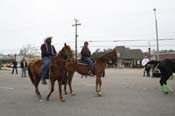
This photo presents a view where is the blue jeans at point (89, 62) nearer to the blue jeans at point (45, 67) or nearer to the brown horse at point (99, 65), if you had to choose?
the brown horse at point (99, 65)

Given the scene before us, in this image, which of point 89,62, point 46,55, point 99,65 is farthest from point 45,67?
point 99,65

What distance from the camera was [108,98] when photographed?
37.6 ft

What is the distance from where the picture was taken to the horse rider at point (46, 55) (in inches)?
445

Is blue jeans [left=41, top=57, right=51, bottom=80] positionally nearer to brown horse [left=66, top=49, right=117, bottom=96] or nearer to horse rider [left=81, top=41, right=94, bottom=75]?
brown horse [left=66, top=49, right=117, bottom=96]

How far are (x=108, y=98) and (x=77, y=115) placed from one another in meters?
3.33

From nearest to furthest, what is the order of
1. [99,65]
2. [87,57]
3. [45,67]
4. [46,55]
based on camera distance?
[45,67], [46,55], [99,65], [87,57]

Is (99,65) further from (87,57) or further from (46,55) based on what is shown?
(46,55)

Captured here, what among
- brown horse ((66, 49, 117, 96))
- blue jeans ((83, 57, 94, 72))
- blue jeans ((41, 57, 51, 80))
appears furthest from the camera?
blue jeans ((83, 57, 94, 72))

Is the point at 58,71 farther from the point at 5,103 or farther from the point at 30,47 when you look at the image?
the point at 30,47

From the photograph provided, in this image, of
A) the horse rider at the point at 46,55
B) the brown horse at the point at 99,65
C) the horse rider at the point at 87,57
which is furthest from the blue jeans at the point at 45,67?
the horse rider at the point at 87,57

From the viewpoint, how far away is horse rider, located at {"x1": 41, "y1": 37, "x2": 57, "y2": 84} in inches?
445

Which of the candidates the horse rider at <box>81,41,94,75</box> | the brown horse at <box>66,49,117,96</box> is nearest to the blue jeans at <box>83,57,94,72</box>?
the horse rider at <box>81,41,94,75</box>

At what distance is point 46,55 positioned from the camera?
454 inches

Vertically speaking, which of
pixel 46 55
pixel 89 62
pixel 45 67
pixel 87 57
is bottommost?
pixel 45 67
